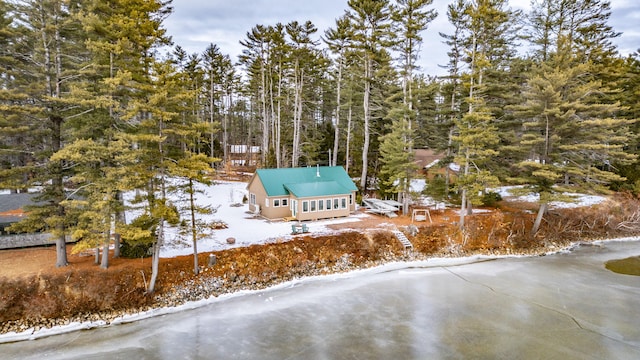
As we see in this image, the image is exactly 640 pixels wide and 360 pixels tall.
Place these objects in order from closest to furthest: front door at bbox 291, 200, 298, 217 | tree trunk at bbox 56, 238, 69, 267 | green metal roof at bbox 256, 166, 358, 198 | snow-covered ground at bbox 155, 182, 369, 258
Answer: tree trunk at bbox 56, 238, 69, 267 < snow-covered ground at bbox 155, 182, 369, 258 < front door at bbox 291, 200, 298, 217 < green metal roof at bbox 256, 166, 358, 198

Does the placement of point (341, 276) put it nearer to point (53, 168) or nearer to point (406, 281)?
point (406, 281)

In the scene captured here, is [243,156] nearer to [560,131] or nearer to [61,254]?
[61,254]

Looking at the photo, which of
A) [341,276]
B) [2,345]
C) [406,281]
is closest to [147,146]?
[2,345]

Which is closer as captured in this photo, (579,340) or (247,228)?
(579,340)

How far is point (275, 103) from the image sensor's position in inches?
1505

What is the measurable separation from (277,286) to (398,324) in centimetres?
572

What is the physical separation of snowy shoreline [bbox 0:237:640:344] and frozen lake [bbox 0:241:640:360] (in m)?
0.29

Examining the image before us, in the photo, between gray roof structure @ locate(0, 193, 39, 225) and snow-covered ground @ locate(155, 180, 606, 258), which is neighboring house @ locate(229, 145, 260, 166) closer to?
snow-covered ground @ locate(155, 180, 606, 258)

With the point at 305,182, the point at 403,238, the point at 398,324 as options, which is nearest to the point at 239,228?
the point at 305,182

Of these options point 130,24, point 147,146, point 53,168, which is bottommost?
point 53,168

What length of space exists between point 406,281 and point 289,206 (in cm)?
927

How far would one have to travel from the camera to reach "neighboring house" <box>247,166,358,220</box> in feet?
68.8

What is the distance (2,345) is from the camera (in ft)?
34.0

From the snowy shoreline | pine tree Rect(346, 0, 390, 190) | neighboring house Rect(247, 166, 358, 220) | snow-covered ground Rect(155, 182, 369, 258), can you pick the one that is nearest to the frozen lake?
the snowy shoreline
